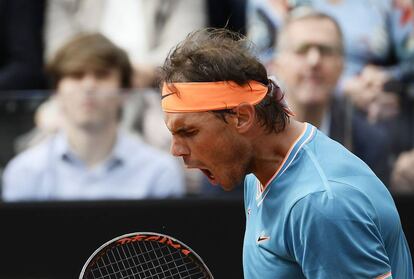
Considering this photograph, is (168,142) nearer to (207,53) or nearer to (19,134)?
(19,134)

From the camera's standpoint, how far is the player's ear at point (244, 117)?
8.90 feet

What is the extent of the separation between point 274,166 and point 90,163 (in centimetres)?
293

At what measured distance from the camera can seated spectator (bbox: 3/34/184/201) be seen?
5.59 m

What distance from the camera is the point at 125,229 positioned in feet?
18.0

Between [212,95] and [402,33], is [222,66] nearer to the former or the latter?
[212,95]

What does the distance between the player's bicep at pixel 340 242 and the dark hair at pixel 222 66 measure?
1.13 feet

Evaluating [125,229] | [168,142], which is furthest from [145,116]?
[125,229]

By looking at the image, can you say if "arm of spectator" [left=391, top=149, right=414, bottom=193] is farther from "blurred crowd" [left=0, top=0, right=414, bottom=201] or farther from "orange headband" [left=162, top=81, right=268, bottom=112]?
"orange headband" [left=162, top=81, right=268, bottom=112]

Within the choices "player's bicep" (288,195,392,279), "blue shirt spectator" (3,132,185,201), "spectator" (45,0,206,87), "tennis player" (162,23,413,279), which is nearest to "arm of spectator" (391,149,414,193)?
"blue shirt spectator" (3,132,185,201)

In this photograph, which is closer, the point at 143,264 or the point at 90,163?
the point at 143,264

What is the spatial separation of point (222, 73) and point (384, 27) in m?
3.68

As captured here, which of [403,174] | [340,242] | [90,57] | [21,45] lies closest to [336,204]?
[340,242]

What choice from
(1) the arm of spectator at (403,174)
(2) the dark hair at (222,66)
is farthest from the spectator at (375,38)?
(2) the dark hair at (222,66)

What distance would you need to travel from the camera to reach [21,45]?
6598mm
